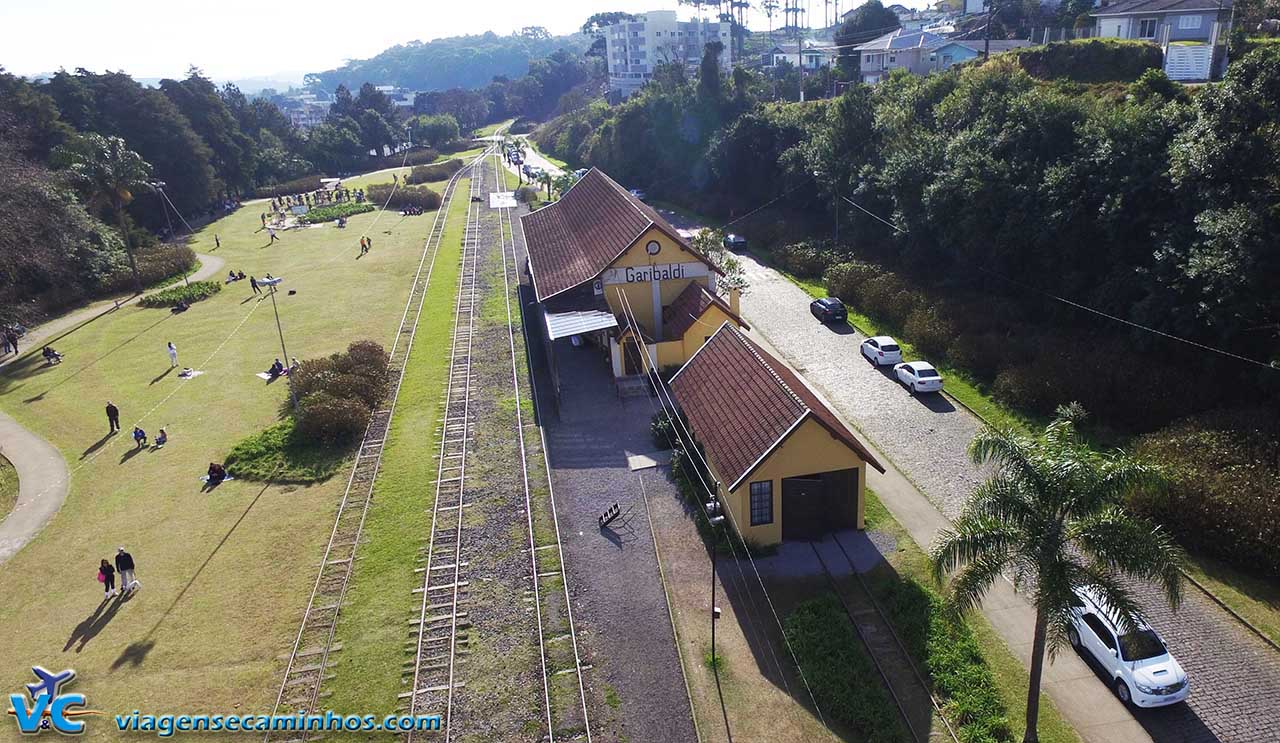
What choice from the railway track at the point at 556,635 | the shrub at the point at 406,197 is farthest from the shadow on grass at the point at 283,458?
the shrub at the point at 406,197

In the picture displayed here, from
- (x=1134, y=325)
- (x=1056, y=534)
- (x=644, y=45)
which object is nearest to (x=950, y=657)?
(x=1056, y=534)

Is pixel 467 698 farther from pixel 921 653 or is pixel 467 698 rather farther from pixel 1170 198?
pixel 1170 198

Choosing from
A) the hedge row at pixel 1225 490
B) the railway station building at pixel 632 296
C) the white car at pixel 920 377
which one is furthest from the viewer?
the railway station building at pixel 632 296

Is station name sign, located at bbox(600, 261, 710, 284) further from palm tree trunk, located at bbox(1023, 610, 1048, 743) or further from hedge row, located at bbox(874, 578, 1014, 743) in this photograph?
palm tree trunk, located at bbox(1023, 610, 1048, 743)

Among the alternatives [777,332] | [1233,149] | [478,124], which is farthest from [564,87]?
[1233,149]

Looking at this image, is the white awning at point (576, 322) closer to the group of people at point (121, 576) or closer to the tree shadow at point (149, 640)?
the tree shadow at point (149, 640)
